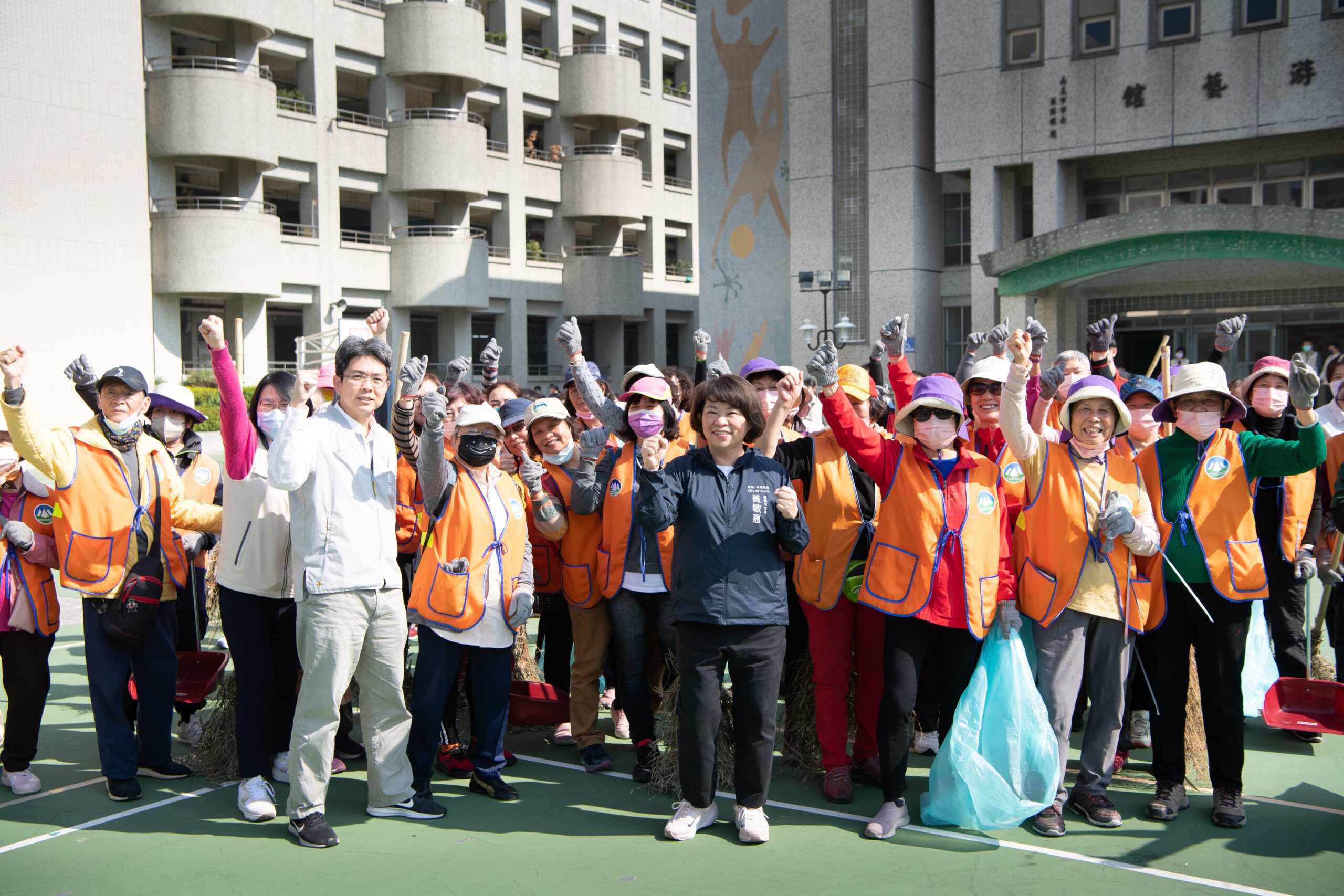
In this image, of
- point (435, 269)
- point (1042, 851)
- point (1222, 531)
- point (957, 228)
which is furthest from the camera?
point (435, 269)

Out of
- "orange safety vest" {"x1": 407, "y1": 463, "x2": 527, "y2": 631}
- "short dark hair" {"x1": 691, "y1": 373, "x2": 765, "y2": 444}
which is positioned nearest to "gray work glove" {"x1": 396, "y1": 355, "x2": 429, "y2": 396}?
"orange safety vest" {"x1": 407, "y1": 463, "x2": 527, "y2": 631}

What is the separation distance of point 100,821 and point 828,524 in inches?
136

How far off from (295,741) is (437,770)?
3.85 ft

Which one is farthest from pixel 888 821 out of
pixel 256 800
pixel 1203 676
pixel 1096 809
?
pixel 256 800

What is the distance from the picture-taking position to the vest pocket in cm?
469

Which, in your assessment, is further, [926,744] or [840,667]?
[926,744]

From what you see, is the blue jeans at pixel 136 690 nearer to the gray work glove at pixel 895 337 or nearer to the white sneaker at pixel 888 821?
the white sneaker at pixel 888 821

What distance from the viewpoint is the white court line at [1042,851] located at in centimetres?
418

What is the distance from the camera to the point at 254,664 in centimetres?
514

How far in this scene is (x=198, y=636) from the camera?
20.9ft

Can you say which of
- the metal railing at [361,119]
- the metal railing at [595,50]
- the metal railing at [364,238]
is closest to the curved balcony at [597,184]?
the metal railing at [595,50]

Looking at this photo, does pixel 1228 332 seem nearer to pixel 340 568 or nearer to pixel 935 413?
pixel 935 413

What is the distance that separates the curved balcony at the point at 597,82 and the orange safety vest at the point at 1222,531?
36.0 meters

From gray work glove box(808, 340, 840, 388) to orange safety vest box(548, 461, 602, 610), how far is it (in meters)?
1.35
